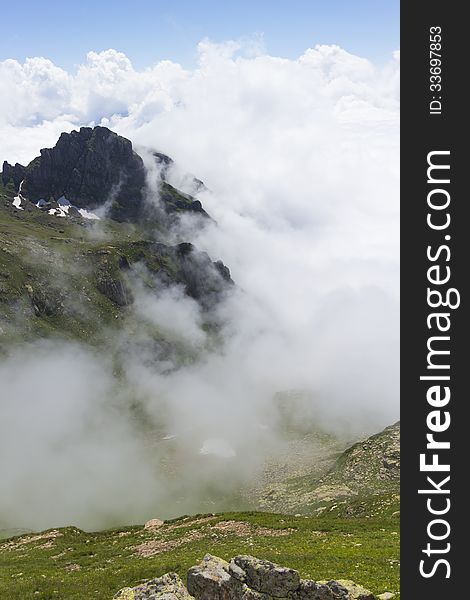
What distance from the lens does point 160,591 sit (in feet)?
62.3

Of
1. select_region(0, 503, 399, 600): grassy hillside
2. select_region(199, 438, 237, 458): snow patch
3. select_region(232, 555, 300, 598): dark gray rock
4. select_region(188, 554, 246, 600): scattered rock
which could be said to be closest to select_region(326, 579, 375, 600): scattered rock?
select_region(232, 555, 300, 598): dark gray rock

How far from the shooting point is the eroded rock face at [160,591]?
60.6 ft

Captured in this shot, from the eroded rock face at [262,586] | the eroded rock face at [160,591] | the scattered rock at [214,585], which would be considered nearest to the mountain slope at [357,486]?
the eroded rock face at [262,586]

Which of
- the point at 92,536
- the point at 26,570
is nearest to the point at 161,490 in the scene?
the point at 92,536

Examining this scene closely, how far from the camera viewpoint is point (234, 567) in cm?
1970

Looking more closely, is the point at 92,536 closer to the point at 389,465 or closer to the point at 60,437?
the point at 389,465

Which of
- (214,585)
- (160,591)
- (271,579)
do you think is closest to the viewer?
(271,579)

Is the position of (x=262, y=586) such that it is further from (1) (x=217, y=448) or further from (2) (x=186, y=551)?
(1) (x=217, y=448)

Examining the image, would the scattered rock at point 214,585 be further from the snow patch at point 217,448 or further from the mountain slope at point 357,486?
the snow patch at point 217,448

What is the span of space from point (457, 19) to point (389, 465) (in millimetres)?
82998

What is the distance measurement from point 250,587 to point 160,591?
4.05 m

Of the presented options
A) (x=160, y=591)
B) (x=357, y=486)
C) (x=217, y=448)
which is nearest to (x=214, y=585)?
(x=160, y=591)

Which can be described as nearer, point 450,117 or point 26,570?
point 450,117

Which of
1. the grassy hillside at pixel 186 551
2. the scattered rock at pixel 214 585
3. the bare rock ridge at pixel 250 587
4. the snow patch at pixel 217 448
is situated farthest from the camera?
the snow patch at pixel 217 448
